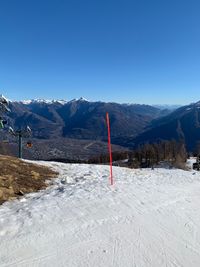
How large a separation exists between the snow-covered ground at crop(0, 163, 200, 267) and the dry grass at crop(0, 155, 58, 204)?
2.38ft

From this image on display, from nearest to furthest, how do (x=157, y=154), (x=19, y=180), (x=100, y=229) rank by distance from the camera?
(x=100, y=229) < (x=19, y=180) < (x=157, y=154)

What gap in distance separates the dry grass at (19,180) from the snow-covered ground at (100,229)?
725mm

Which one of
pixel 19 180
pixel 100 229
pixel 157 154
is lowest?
pixel 157 154

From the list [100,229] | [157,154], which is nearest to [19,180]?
[100,229]

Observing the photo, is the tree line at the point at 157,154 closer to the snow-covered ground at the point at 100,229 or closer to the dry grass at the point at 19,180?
the dry grass at the point at 19,180

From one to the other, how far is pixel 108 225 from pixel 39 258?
2981mm

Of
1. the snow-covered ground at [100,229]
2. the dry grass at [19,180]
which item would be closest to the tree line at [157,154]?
the dry grass at [19,180]

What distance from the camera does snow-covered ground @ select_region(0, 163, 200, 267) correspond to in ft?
25.9

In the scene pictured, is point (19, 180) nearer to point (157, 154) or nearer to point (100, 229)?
point (100, 229)

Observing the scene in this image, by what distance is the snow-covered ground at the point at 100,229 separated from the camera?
7.91 metres

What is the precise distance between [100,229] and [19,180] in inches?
279

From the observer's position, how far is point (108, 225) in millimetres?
10172

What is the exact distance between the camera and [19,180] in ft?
51.5

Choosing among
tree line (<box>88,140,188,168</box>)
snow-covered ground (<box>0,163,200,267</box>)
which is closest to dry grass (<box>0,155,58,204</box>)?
snow-covered ground (<box>0,163,200,267</box>)
